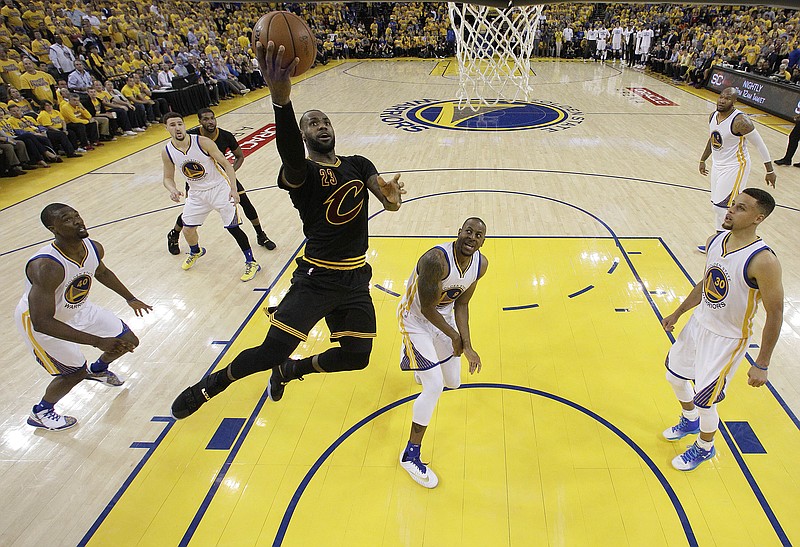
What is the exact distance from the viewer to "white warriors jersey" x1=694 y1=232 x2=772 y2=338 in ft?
9.39

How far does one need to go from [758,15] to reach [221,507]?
74.4 ft

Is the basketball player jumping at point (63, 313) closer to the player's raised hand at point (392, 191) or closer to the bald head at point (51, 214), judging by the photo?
the bald head at point (51, 214)

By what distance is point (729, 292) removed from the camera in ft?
9.65

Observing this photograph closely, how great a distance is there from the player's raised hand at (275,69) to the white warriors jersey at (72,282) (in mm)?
2208

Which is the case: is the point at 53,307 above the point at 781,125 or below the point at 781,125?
above

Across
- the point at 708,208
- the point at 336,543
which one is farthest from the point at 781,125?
the point at 336,543

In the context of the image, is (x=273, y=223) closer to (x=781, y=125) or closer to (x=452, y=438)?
(x=452, y=438)

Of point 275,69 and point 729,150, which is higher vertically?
point 275,69

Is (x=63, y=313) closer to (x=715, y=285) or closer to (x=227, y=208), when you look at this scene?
(x=227, y=208)

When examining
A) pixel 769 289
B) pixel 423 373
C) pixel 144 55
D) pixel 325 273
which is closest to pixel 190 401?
pixel 325 273

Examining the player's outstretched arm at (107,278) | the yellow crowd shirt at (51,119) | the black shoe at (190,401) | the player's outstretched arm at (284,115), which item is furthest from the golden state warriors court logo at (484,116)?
the player's outstretched arm at (284,115)

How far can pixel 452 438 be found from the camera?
3.67 m

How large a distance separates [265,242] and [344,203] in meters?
3.56

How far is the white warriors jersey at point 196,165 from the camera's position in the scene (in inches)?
222
